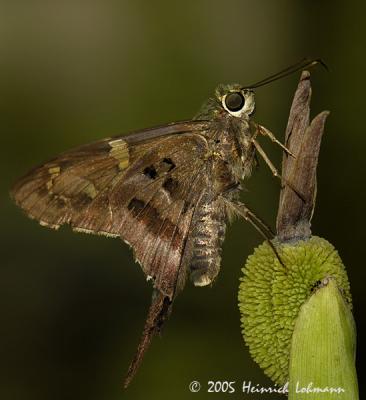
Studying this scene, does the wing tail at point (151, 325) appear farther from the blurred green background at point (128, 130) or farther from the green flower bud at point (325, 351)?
the blurred green background at point (128, 130)

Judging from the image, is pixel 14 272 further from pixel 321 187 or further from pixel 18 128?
pixel 321 187

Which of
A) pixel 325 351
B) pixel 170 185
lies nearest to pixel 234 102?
pixel 170 185

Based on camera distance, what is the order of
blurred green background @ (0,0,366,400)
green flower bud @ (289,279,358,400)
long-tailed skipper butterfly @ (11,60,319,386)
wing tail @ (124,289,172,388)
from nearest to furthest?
green flower bud @ (289,279,358,400)
wing tail @ (124,289,172,388)
long-tailed skipper butterfly @ (11,60,319,386)
blurred green background @ (0,0,366,400)

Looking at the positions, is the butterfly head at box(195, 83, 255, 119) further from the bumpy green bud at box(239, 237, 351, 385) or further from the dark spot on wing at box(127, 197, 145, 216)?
the bumpy green bud at box(239, 237, 351, 385)

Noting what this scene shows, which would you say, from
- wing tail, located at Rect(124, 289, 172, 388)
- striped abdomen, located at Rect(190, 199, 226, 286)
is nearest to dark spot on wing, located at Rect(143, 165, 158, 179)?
striped abdomen, located at Rect(190, 199, 226, 286)

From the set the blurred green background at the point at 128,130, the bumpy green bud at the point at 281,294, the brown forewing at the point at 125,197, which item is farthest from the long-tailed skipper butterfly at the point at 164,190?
the blurred green background at the point at 128,130

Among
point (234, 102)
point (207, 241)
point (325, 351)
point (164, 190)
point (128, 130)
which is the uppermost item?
point (128, 130)

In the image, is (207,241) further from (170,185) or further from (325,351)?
(325,351)
